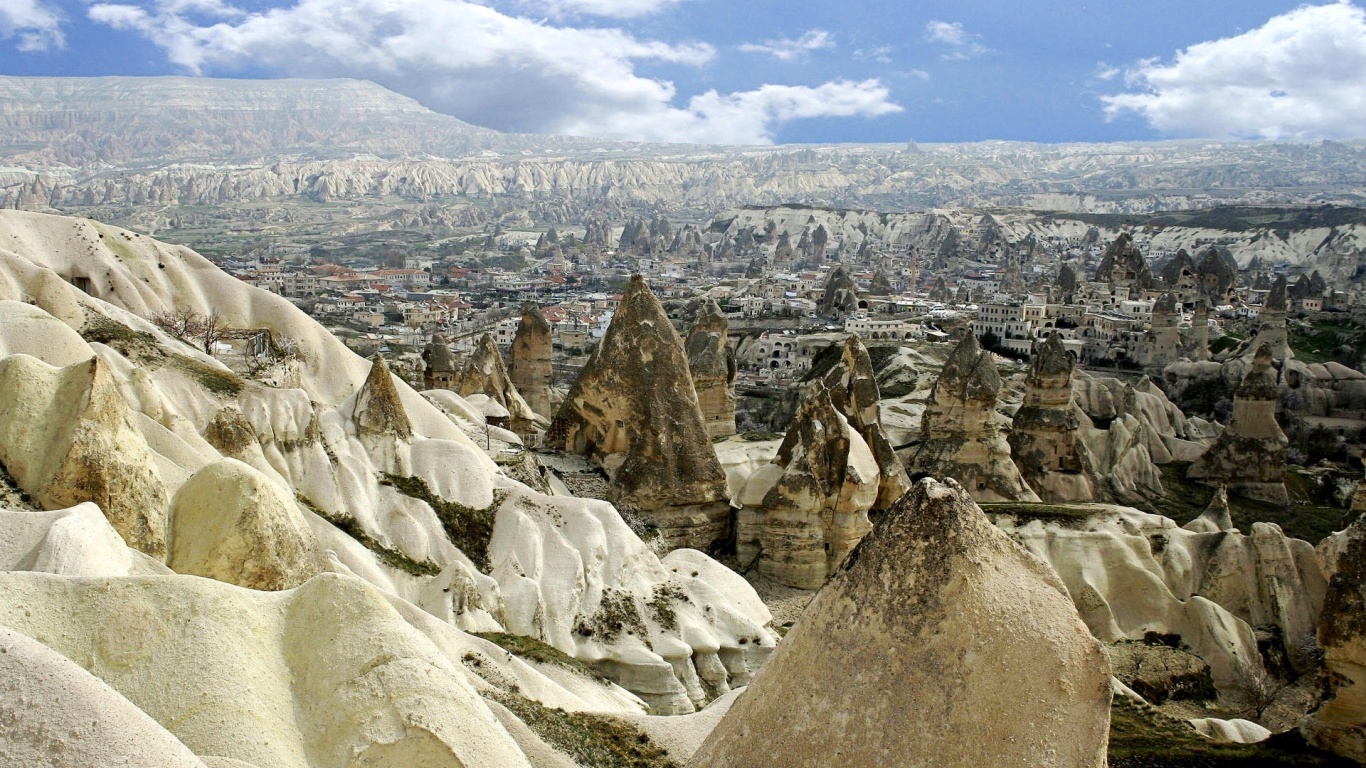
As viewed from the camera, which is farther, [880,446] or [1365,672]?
[880,446]

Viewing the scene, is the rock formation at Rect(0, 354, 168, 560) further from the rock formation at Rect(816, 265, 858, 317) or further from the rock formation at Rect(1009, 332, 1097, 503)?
the rock formation at Rect(816, 265, 858, 317)

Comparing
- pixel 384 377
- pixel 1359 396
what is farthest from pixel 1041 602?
pixel 1359 396

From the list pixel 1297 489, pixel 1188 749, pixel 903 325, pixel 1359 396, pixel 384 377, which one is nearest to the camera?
pixel 1188 749

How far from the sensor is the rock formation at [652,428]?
1967 cm

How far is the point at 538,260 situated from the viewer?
139 m

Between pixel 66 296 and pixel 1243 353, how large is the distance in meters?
46.2

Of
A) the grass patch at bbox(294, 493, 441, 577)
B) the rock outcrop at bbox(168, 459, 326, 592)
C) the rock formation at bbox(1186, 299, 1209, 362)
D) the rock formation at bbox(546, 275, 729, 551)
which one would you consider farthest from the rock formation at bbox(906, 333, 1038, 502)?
the rock formation at bbox(1186, 299, 1209, 362)

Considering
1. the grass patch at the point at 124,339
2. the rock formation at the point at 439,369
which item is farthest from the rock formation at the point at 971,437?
the grass patch at the point at 124,339

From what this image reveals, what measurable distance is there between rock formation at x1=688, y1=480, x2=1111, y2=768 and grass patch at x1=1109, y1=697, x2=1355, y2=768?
20.4 feet

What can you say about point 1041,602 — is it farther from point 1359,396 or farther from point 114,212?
point 114,212

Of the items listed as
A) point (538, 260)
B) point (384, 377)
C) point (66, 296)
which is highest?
point (66, 296)

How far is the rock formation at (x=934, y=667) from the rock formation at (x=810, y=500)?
44.1 feet

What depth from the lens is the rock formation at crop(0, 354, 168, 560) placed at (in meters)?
11.1

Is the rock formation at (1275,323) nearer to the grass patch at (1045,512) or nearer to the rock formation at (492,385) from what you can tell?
the grass patch at (1045,512)
